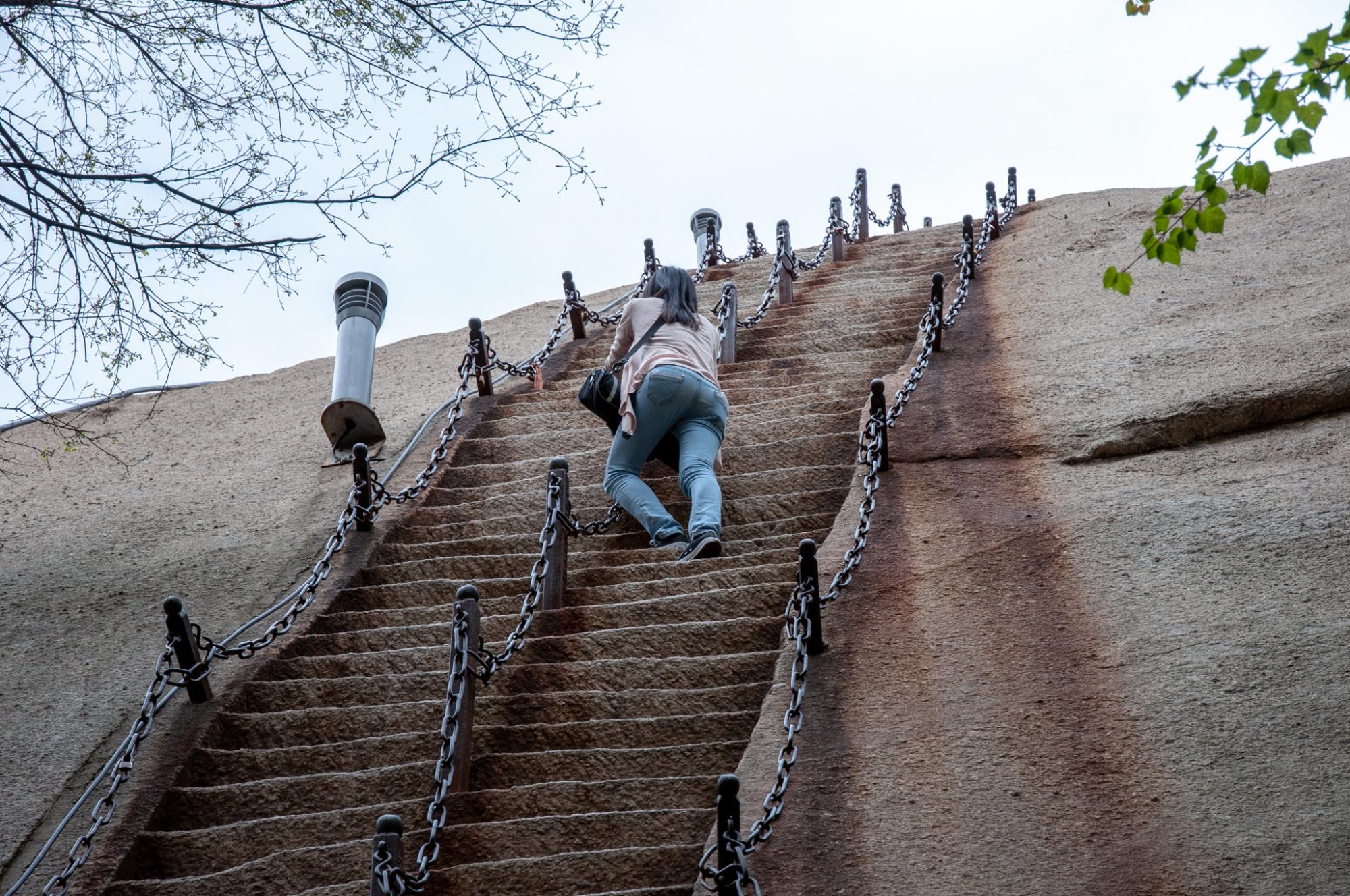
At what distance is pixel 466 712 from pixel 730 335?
5137 mm

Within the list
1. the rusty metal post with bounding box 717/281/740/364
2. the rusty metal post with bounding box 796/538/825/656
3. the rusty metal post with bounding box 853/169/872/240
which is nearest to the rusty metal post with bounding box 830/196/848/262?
the rusty metal post with bounding box 853/169/872/240

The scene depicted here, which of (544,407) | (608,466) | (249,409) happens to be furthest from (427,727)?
(249,409)

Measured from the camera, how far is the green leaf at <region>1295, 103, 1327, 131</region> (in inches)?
150

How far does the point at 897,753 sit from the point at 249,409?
7717 millimetres

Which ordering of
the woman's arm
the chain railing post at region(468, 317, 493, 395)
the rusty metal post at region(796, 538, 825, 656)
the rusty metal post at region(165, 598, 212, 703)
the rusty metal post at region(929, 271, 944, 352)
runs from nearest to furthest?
the rusty metal post at region(796, 538, 825, 656)
the rusty metal post at region(165, 598, 212, 703)
the woman's arm
the rusty metal post at region(929, 271, 944, 352)
the chain railing post at region(468, 317, 493, 395)

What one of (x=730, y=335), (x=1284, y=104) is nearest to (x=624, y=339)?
(x=730, y=335)

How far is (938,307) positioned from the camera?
27.1 feet

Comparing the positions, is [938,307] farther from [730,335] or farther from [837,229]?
[837,229]

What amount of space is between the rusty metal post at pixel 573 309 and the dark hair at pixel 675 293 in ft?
10.7

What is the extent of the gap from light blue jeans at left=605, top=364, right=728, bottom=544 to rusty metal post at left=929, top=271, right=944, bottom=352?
2.34 metres

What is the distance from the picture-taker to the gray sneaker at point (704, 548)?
6.04m

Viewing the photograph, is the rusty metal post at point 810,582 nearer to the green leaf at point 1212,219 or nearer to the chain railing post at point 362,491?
the green leaf at point 1212,219

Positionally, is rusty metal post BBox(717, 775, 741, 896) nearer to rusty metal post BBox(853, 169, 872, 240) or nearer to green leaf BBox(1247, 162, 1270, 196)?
green leaf BBox(1247, 162, 1270, 196)

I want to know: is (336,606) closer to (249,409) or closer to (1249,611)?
(1249,611)
